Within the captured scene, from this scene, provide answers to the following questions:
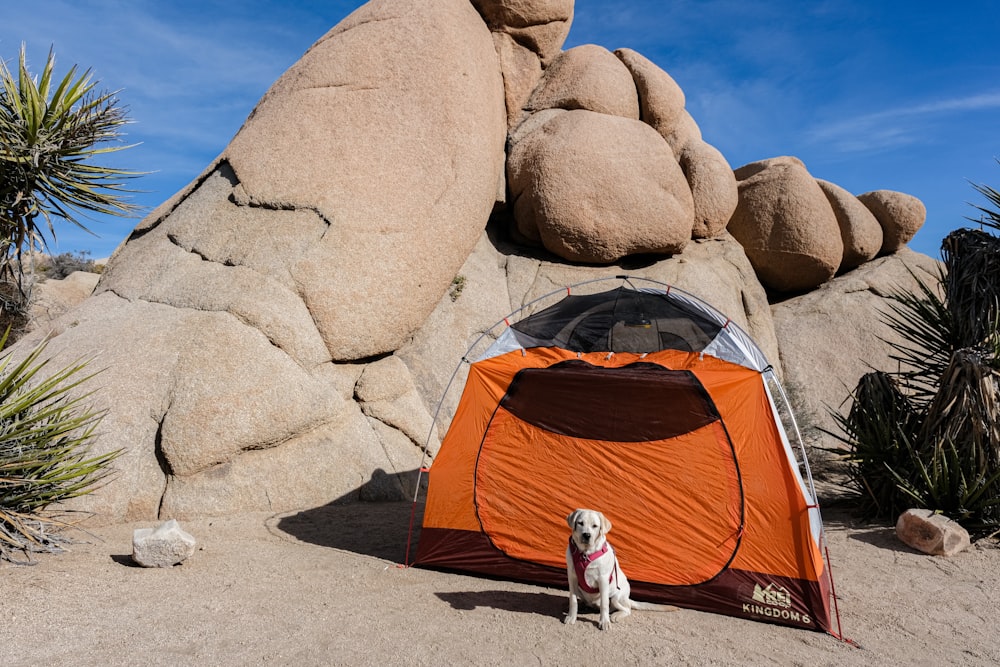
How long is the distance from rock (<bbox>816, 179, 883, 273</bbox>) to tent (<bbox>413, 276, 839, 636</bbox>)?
36.6 feet

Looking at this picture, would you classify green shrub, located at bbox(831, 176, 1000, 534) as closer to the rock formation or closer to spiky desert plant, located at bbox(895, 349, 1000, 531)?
spiky desert plant, located at bbox(895, 349, 1000, 531)

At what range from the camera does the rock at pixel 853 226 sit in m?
15.7

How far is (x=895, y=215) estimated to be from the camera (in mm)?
16203

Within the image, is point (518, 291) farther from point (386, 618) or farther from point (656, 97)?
point (386, 618)

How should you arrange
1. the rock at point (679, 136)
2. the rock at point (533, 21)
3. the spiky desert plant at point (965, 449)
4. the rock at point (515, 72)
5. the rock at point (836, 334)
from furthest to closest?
the rock at point (679, 136) < the rock at point (836, 334) < the rock at point (515, 72) < the rock at point (533, 21) < the spiky desert plant at point (965, 449)

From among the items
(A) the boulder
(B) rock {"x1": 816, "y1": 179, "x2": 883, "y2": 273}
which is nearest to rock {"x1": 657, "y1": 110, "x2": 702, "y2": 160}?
(A) the boulder

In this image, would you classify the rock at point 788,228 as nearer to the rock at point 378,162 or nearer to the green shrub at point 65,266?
the rock at point 378,162

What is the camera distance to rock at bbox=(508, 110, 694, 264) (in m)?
12.4

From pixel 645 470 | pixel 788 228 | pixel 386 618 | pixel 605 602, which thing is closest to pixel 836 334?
pixel 788 228

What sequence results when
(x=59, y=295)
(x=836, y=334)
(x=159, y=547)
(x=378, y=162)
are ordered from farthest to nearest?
(x=59, y=295) < (x=836, y=334) < (x=378, y=162) < (x=159, y=547)

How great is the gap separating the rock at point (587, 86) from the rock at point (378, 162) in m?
2.23

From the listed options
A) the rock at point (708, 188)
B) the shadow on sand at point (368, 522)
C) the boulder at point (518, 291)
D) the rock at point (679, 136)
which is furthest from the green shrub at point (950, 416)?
the rock at point (679, 136)

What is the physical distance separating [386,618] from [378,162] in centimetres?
685

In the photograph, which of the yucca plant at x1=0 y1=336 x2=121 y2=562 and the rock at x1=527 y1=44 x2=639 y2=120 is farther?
the rock at x1=527 y1=44 x2=639 y2=120
